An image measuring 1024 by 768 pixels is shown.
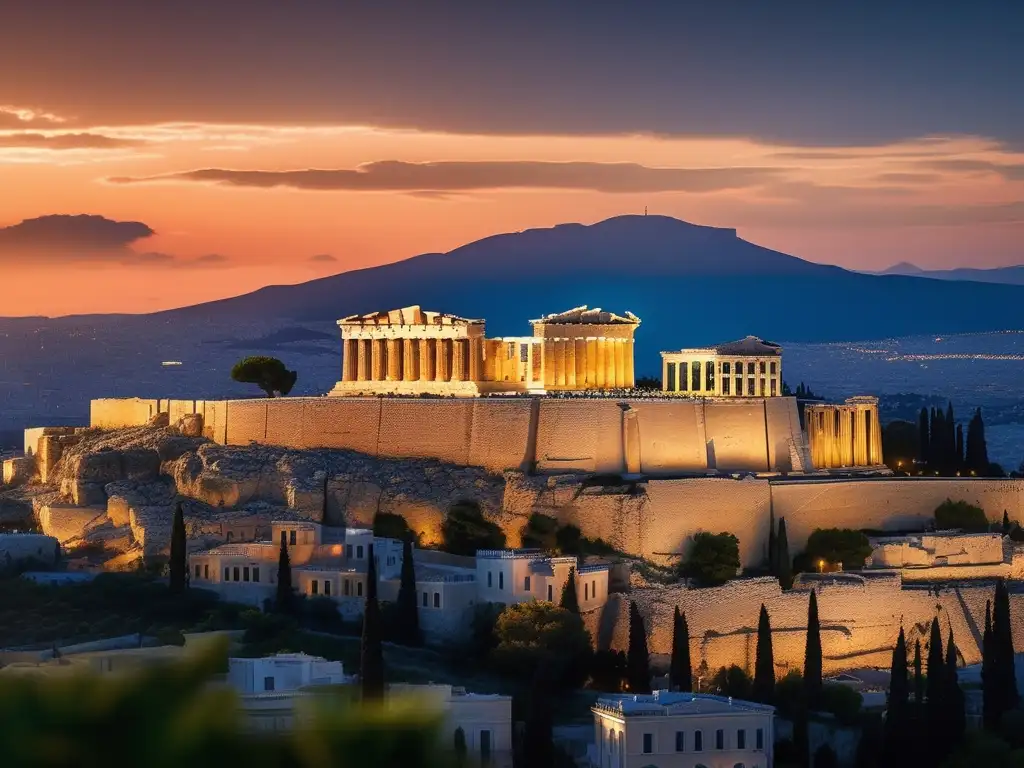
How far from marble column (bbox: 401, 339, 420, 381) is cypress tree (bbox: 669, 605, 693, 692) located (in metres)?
19.6

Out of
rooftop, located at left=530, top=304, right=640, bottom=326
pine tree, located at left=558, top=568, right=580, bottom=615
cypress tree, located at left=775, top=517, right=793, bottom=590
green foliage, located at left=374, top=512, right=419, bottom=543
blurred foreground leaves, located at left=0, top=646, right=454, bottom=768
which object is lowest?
pine tree, located at left=558, top=568, right=580, bottom=615

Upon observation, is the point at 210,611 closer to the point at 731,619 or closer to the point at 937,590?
the point at 731,619

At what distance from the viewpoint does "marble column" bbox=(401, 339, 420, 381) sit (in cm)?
6375

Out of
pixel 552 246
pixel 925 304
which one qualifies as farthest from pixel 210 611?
pixel 925 304

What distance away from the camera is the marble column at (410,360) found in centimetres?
6375

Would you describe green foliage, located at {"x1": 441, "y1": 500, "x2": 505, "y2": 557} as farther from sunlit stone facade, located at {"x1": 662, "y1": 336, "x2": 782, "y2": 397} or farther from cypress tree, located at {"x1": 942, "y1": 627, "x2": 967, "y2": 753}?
cypress tree, located at {"x1": 942, "y1": 627, "x2": 967, "y2": 753}

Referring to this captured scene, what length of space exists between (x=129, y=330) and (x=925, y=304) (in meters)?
59.0

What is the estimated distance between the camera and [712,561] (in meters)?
51.2

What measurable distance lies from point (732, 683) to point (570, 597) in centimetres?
414

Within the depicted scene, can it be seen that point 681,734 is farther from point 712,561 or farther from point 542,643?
point 712,561

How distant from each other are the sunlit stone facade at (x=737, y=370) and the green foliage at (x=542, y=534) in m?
8.32

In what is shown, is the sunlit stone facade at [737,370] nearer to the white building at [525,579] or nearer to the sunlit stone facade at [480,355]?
the sunlit stone facade at [480,355]

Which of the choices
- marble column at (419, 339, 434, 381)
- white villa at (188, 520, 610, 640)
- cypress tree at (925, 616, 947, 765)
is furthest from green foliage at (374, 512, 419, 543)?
cypress tree at (925, 616, 947, 765)

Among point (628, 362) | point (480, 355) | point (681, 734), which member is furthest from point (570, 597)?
point (628, 362)
